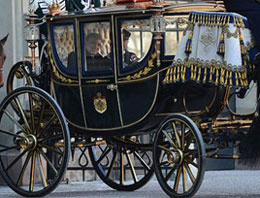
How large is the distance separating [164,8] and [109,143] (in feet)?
6.51

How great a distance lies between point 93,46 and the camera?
1116 centimetres

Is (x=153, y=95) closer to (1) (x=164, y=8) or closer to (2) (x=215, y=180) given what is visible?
(1) (x=164, y=8)

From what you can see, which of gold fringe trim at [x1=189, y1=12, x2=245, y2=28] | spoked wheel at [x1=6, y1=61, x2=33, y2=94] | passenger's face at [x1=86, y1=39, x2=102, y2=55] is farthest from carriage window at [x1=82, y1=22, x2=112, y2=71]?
gold fringe trim at [x1=189, y1=12, x2=245, y2=28]

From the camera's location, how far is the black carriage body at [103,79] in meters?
10.8

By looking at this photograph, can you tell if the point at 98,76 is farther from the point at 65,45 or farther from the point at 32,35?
the point at 32,35

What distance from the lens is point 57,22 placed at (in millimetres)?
11336

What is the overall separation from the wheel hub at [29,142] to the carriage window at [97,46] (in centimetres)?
93

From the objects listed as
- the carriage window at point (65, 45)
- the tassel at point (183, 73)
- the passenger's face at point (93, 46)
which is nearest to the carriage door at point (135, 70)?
Result: the passenger's face at point (93, 46)

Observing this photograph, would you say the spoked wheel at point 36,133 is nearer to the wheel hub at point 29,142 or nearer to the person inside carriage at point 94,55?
the wheel hub at point 29,142

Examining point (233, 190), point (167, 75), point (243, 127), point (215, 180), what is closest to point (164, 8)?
point (167, 75)

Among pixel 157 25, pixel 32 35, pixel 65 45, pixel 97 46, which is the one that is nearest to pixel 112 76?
pixel 97 46

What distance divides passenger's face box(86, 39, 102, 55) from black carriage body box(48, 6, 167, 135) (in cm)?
7

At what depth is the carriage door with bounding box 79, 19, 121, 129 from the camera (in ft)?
36.2

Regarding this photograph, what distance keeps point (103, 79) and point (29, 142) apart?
1034 millimetres
